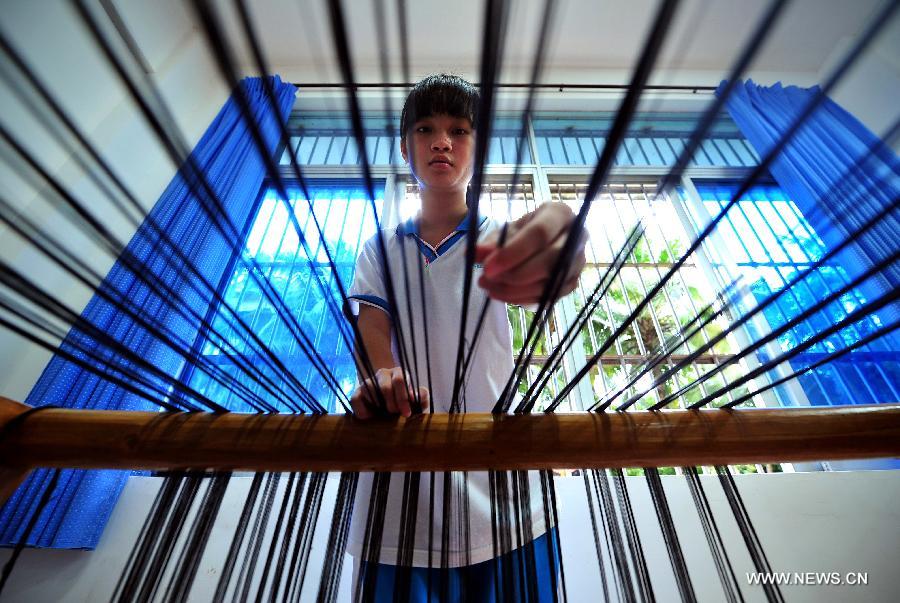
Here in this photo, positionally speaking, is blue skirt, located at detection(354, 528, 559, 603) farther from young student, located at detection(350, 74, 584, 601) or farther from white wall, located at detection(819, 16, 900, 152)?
white wall, located at detection(819, 16, 900, 152)

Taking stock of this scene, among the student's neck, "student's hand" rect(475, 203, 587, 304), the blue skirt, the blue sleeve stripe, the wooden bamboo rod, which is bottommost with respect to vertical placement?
the blue skirt

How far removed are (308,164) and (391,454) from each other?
2.42 m

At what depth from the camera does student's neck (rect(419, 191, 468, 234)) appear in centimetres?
75

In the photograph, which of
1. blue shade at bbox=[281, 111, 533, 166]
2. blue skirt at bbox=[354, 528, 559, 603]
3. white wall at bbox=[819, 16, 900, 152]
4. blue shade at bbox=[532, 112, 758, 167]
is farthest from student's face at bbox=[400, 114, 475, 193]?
white wall at bbox=[819, 16, 900, 152]

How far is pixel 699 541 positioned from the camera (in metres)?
1.13

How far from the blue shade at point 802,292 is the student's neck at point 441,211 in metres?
1.14

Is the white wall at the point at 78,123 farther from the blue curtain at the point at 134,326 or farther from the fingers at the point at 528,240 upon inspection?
the fingers at the point at 528,240

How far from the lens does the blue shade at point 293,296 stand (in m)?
1.55

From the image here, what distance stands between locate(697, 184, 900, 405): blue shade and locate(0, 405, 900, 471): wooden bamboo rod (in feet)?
4.03

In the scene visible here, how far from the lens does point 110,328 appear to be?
134 centimetres

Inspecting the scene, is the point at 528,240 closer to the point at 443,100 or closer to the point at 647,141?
the point at 443,100

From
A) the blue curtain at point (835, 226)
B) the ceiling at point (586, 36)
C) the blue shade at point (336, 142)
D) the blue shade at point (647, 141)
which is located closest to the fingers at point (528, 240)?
the blue curtain at point (835, 226)

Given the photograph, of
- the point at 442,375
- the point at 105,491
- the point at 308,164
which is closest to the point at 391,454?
the point at 442,375

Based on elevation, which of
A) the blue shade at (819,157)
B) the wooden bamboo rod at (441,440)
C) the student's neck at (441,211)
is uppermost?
the blue shade at (819,157)
